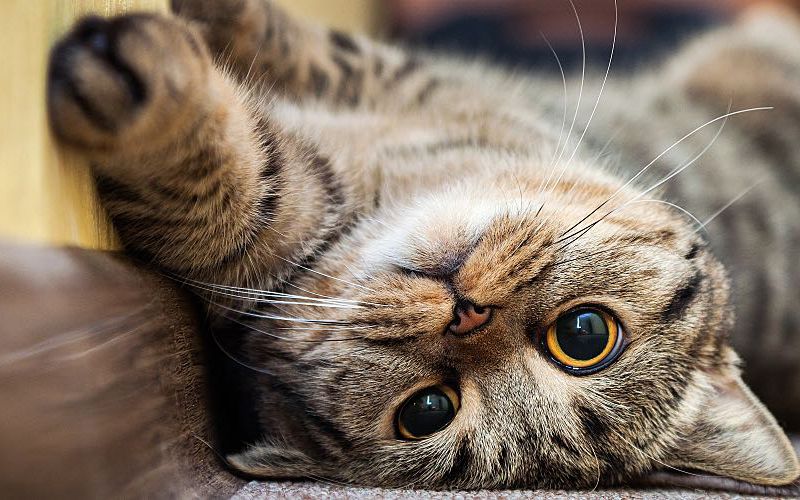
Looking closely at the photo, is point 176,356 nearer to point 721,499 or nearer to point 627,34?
point 721,499

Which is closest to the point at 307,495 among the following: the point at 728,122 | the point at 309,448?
the point at 309,448

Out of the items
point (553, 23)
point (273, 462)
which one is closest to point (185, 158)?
point (273, 462)

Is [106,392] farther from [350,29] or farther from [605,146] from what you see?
[350,29]

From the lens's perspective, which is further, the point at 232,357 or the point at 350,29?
the point at 350,29

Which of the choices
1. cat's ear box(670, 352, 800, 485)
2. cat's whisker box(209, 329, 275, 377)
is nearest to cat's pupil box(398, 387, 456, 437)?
cat's whisker box(209, 329, 275, 377)

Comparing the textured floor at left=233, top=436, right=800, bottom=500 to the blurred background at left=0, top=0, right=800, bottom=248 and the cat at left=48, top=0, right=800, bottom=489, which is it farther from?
the blurred background at left=0, top=0, right=800, bottom=248

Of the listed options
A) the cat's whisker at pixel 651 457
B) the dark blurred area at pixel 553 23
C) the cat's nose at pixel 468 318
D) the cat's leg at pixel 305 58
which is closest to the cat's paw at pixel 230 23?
the cat's leg at pixel 305 58
